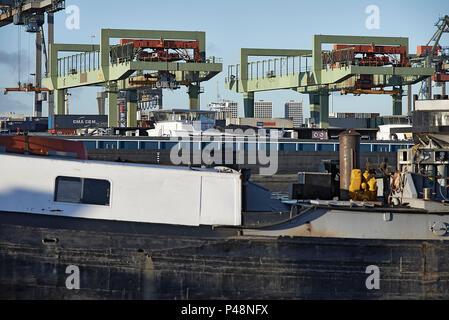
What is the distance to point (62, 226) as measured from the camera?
1402cm

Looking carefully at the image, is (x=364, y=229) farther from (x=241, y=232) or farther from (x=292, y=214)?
(x=241, y=232)

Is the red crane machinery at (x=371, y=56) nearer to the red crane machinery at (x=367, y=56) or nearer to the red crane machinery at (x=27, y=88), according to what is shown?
the red crane machinery at (x=367, y=56)

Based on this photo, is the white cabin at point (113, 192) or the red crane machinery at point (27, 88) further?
the red crane machinery at point (27, 88)

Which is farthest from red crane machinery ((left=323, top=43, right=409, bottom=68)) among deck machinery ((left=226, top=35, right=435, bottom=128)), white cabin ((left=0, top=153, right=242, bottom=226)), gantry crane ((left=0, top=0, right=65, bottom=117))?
white cabin ((left=0, top=153, right=242, bottom=226))

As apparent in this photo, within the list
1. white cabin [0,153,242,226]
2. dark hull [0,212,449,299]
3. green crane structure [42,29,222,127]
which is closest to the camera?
dark hull [0,212,449,299]

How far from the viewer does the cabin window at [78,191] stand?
1438cm

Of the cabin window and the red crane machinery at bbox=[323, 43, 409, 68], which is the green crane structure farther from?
the cabin window

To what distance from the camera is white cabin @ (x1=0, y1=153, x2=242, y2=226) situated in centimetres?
1434

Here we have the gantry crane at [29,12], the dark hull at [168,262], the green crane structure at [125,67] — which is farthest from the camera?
the gantry crane at [29,12]

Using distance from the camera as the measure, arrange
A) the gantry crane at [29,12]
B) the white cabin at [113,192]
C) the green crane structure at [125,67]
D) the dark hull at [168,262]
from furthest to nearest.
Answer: the gantry crane at [29,12] → the green crane structure at [125,67] → the white cabin at [113,192] → the dark hull at [168,262]

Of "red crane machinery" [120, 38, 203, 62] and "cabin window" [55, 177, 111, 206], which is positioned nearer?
"cabin window" [55, 177, 111, 206]

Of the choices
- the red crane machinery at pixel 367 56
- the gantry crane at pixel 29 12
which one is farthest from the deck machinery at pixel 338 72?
the gantry crane at pixel 29 12

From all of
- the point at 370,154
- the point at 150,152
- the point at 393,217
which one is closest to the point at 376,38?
the point at 370,154

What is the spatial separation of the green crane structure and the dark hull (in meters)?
49.8
